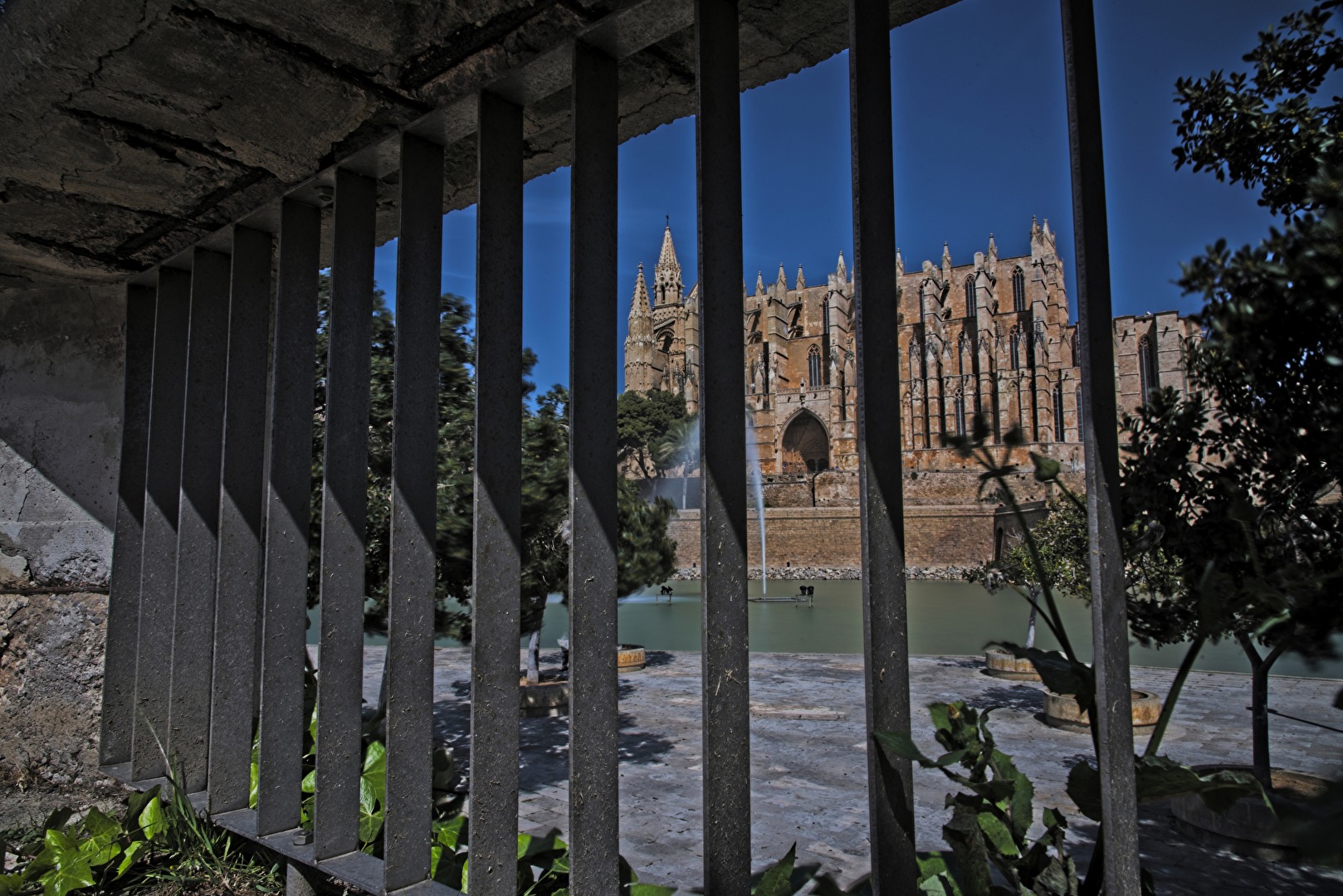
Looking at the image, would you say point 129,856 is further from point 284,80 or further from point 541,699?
point 541,699

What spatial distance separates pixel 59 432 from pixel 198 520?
2.23 ft

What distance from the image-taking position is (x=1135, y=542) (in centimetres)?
331

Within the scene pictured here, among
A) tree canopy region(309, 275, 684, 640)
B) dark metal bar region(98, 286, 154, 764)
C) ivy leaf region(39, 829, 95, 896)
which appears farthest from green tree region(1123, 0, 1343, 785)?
tree canopy region(309, 275, 684, 640)

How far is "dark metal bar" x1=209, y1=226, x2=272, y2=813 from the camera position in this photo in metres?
2.25

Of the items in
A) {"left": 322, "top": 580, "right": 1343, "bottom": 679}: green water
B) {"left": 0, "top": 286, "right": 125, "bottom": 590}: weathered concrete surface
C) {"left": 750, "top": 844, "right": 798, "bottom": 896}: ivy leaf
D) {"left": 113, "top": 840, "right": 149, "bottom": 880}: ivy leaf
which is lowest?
{"left": 322, "top": 580, "right": 1343, "bottom": 679}: green water

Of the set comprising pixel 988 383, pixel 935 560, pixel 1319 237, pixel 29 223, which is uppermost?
pixel 988 383

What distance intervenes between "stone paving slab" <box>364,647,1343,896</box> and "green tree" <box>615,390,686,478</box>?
26618 mm

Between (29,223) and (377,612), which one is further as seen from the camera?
(377,612)

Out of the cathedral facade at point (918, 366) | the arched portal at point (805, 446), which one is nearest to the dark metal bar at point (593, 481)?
the cathedral facade at point (918, 366)

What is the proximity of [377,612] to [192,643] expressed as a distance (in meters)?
3.54

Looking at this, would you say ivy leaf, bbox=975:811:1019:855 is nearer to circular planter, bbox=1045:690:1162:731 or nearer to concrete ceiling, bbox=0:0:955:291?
concrete ceiling, bbox=0:0:955:291

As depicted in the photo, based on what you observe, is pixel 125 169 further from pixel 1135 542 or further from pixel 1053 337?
pixel 1053 337

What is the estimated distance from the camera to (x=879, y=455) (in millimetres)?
1188

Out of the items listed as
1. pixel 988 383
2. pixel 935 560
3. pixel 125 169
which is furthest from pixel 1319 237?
pixel 988 383
